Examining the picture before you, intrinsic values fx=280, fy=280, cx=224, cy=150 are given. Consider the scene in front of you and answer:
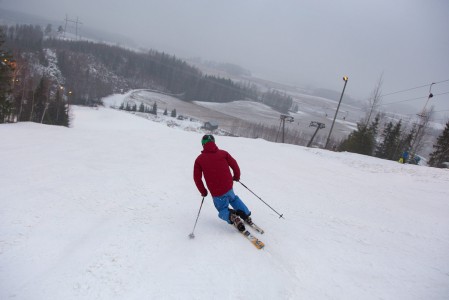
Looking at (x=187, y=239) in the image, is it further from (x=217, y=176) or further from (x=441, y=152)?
(x=441, y=152)

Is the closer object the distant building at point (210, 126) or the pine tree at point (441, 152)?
the pine tree at point (441, 152)

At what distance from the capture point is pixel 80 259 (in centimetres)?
499

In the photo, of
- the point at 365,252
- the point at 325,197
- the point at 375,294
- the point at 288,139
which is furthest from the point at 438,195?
the point at 288,139

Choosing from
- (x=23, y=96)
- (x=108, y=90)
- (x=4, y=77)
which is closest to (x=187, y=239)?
(x=4, y=77)

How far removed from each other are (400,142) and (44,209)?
54.9 metres

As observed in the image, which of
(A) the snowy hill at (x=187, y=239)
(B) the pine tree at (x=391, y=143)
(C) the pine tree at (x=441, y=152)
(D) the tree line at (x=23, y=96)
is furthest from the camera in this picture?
(B) the pine tree at (x=391, y=143)

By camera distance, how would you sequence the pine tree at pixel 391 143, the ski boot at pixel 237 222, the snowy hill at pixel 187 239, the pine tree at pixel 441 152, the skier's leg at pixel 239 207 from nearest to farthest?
the snowy hill at pixel 187 239
the ski boot at pixel 237 222
the skier's leg at pixel 239 207
the pine tree at pixel 441 152
the pine tree at pixel 391 143

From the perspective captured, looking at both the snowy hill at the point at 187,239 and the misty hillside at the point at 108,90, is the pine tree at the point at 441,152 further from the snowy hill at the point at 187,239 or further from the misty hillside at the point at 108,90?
the snowy hill at the point at 187,239

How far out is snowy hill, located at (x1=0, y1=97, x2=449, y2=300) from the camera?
15.3ft

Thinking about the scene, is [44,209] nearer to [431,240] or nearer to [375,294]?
[375,294]

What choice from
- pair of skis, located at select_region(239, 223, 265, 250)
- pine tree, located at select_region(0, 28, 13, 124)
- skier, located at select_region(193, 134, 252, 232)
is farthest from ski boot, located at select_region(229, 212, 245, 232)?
pine tree, located at select_region(0, 28, 13, 124)

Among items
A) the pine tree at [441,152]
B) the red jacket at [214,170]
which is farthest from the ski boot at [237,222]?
the pine tree at [441,152]

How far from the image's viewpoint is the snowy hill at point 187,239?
466 centimetres

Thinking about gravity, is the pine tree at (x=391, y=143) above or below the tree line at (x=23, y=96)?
above
